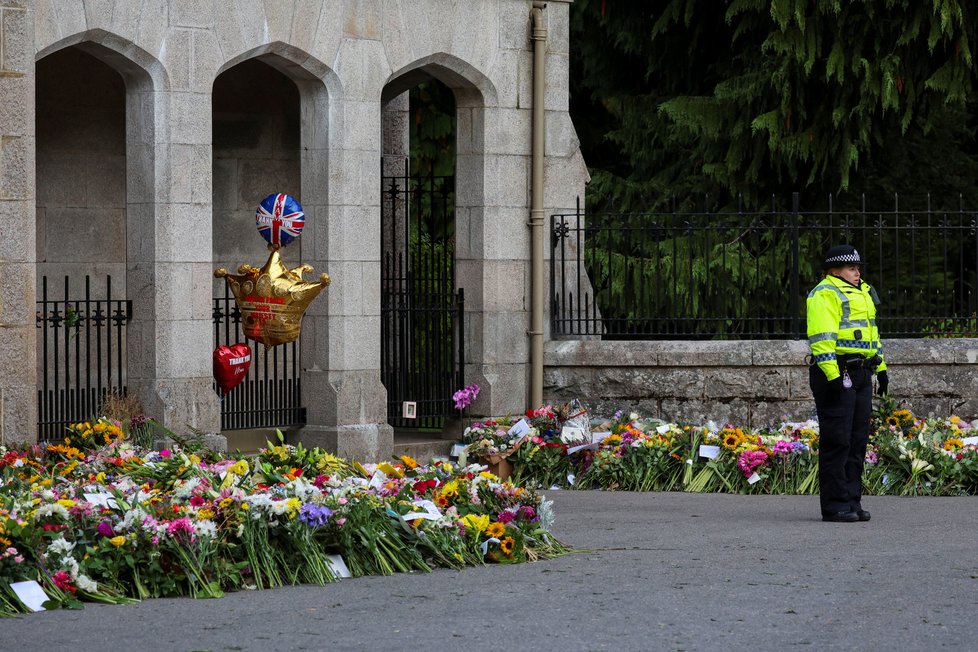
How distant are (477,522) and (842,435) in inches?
105

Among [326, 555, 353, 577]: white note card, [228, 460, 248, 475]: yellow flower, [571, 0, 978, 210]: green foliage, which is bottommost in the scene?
[326, 555, 353, 577]: white note card

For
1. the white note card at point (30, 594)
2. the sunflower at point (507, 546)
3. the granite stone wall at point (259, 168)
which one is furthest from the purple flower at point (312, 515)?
the granite stone wall at point (259, 168)

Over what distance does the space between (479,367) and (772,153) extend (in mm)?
5712

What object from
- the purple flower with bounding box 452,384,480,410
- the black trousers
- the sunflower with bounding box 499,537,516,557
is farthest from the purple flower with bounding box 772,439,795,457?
the sunflower with bounding box 499,537,516,557

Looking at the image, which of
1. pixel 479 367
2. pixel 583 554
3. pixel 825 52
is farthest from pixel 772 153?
pixel 583 554

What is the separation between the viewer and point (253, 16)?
12.5m

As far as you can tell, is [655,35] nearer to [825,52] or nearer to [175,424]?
[825,52]

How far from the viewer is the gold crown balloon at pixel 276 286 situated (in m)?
12.4

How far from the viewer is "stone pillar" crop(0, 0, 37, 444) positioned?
11.2 m

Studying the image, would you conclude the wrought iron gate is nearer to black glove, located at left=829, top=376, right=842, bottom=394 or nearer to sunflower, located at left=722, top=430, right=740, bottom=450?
sunflower, located at left=722, top=430, right=740, bottom=450

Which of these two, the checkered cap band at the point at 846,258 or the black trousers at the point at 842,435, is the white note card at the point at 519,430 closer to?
the black trousers at the point at 842,435

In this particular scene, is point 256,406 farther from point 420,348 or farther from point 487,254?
point 487,254

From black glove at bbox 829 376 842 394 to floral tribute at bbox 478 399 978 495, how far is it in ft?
6.31

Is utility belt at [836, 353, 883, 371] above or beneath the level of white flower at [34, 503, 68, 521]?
above
